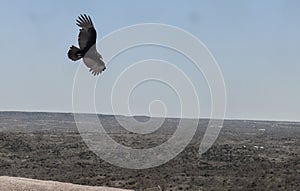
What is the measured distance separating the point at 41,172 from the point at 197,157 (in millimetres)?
24984

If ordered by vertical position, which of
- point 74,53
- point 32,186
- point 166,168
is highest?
point 166,168

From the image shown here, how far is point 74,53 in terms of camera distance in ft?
41.7

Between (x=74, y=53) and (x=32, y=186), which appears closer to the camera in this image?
(x=74, y=53)

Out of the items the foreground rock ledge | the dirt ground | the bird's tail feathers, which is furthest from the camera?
the dirt ground

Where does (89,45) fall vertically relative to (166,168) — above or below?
below

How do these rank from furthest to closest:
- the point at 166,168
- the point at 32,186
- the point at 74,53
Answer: the point at 166,168 < the point at 32,186 < the point at 74,53

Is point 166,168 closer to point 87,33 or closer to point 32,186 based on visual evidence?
point 32,186

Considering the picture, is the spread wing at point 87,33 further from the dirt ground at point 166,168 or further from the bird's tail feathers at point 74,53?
the dirt ground at point 166,168

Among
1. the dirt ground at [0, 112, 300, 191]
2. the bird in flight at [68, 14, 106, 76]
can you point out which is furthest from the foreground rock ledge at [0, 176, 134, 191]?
the dirt ground at [0, 112, 300, 191]

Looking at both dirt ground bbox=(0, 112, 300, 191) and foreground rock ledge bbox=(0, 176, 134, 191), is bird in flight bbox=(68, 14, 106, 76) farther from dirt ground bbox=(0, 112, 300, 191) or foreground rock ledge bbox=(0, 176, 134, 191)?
dirt ground bbox=(0, 112, 300, 191)

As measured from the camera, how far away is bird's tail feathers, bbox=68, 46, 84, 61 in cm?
1253

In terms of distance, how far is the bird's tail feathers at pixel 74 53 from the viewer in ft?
41.1

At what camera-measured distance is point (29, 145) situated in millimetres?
76625

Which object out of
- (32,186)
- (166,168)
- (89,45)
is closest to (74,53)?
(89,45)
